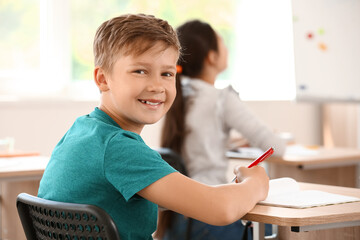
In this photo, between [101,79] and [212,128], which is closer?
[101,79]

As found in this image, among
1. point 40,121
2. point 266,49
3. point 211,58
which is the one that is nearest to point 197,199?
point 211,58

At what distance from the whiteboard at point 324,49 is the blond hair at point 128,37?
2.64 m

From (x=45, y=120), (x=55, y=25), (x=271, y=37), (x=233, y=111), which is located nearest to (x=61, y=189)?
(x=233, y=111)

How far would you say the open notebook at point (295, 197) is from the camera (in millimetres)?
1347

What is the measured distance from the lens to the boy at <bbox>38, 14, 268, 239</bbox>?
1166 millimetres

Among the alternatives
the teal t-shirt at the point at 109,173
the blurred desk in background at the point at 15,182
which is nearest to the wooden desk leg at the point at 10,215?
the blurred desk in background at the point at 15,182

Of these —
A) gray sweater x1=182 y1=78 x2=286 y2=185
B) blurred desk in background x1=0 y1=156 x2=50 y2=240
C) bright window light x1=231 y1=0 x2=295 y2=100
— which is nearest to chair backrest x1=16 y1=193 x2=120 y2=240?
blurred desk in background x1=0 y1=156 x2=50 y2=240

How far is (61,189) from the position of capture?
1214 millimetres

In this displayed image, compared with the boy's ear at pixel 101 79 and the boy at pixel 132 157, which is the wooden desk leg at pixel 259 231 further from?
the boy's ear at pixel 101 79

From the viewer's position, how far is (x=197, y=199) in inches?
46.4

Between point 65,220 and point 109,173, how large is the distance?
13 centimetres

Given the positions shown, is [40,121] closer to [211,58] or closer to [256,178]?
[211,58]

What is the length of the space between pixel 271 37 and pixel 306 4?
1383mm

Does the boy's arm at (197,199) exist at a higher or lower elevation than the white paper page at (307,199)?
higher
